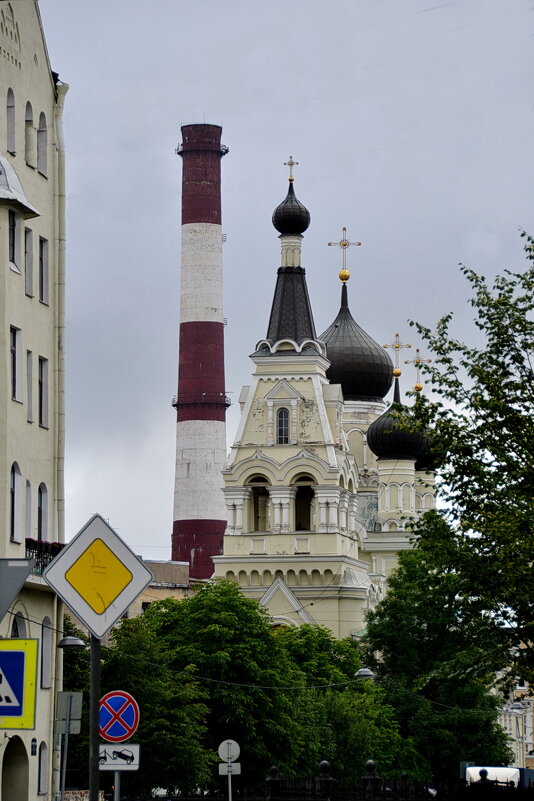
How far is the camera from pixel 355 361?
101500 mm

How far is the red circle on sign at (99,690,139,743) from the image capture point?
16.1 m

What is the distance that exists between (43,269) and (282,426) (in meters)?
49.9

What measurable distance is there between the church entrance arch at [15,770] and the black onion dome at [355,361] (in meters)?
69.1

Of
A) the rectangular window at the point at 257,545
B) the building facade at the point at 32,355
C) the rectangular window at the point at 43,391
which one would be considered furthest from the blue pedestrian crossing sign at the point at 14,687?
the rectangular window at the point at 257,545

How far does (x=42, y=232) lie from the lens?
3350 cm

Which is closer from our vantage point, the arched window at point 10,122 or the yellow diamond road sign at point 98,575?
the yellow diamond road sign at point 98,575

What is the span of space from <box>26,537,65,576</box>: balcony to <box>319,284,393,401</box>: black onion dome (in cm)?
6793

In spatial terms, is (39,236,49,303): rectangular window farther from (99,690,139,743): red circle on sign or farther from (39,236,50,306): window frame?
(99,690,139,743): red circle on sign

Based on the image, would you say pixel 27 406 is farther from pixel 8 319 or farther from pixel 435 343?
pixel 435 343

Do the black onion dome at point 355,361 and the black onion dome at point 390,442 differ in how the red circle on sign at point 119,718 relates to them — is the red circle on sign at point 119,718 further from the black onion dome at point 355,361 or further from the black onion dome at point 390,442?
the black onion dome at point 355,361

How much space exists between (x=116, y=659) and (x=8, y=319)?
47.2 ft

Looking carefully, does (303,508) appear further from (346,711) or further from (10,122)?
(10,122)

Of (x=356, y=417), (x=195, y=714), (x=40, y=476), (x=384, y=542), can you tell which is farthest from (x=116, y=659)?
(x=356, y=417)

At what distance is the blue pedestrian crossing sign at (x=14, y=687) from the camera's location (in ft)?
41.6
